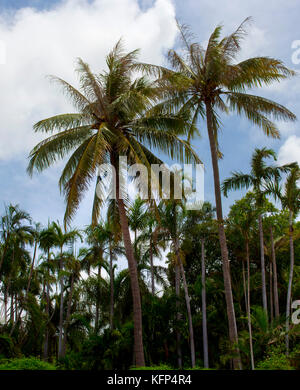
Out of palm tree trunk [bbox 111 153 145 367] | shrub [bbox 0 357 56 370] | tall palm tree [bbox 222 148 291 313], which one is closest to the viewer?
shrub [bbox 0 357 56 370]

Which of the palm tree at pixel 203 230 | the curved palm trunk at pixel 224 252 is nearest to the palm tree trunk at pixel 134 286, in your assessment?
the curved palm trunk at pixel 224 252

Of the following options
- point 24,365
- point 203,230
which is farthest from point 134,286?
point 203,230

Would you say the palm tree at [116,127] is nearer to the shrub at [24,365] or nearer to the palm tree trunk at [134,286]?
the palm tree trunk at [134,286]

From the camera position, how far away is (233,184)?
70.0ft

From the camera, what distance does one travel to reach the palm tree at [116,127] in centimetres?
1586

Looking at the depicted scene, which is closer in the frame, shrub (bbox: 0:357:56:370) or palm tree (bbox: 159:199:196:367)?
shrub (bbox: 0:357:56:370)

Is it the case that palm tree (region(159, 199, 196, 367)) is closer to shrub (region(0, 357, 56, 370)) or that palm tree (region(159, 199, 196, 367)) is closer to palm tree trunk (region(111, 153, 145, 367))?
palm tree trunk (region(111, 153, 145, 367))

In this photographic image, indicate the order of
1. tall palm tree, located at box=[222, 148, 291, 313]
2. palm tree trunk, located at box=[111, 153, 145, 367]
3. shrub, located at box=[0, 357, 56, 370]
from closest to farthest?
1. shrub, located at box=[0, 357, 56, 370]
2. palm tree trunk, located at box=[111, 153, 145, 367]
3. tall palm tree, located at box=[222, 148, 291, 313]

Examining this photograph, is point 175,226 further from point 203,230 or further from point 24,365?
point 24,365

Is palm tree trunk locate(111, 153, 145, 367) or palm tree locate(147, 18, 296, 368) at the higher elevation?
palm tree locate(147, 18, 296, 368)

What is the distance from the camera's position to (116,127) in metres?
16.7

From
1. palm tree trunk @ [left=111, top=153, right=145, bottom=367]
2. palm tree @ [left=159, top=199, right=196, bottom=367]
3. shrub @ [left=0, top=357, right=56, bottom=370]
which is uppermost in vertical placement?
palm tree @ [left=159, top=199, right=196, bottom=367]

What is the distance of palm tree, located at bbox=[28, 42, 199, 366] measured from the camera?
15859mm

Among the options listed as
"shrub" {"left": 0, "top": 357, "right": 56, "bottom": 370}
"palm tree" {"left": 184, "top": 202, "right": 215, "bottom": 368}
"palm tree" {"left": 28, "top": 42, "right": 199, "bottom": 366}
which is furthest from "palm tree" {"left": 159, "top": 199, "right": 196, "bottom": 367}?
"shrub" {"left": 0, "top": 357, "right": 56, "bottom": 370}
